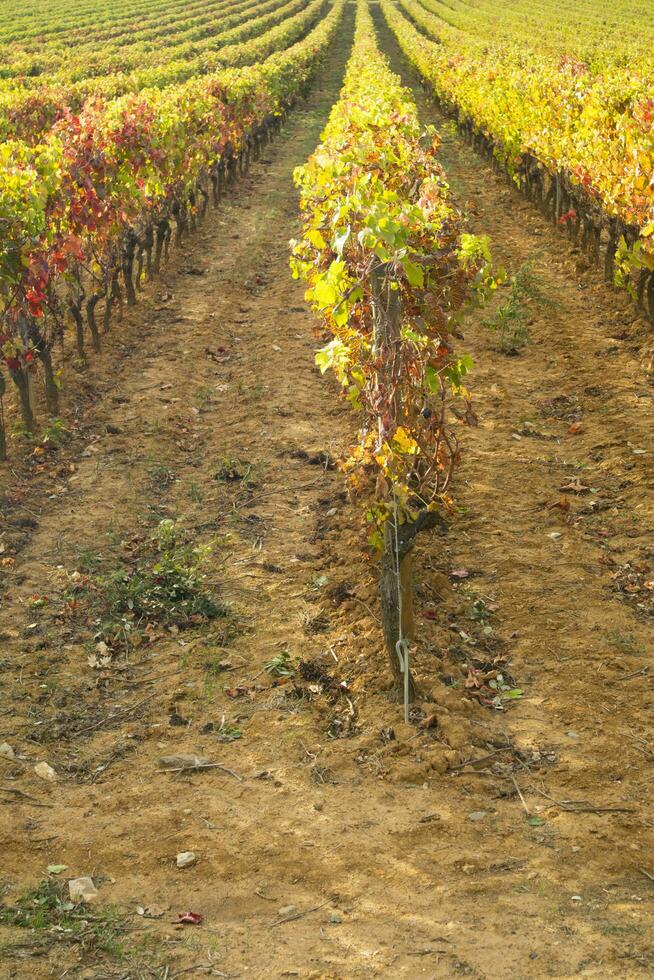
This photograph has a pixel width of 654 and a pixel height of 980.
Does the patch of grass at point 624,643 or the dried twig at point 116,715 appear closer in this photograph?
the dried twig at point 116,715

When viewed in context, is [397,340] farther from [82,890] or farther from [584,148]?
[584,148]

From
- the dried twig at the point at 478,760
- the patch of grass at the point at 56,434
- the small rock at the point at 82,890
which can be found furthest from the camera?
the patch of grass at the point at 56,434

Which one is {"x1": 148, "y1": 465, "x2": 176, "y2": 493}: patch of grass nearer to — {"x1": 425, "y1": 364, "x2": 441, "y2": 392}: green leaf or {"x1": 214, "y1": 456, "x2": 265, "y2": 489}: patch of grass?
{"x1": 214, "y1": 456, "x2": 265, "y2": 489}: patch of grass

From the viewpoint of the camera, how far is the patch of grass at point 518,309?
10766mm

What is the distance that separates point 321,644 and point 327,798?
1325mm

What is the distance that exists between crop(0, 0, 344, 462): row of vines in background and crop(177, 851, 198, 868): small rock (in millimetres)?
4779

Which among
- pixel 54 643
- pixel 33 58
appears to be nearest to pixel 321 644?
pixel 54 643

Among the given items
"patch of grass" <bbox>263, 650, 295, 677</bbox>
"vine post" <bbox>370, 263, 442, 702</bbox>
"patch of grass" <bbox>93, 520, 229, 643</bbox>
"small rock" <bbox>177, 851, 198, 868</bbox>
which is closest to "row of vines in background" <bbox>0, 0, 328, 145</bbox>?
"patch of grass" <bbox>93, 520, 229, 643</bbox>

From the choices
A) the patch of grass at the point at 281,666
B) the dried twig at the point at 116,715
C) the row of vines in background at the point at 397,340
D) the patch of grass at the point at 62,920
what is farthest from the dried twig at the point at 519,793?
the dried twig at the point at 116,715

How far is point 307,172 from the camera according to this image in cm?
770

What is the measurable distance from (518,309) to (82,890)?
9.05 metres

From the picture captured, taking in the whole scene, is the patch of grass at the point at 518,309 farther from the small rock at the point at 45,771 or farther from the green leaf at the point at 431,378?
the small rock at the point at 45,771

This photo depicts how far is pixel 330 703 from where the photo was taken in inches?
212

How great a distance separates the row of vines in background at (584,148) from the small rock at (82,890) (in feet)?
24.2
